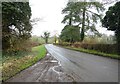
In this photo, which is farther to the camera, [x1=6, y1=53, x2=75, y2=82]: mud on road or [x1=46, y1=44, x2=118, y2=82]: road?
[x1=46, y1=44, x2=118, y2=82]: road

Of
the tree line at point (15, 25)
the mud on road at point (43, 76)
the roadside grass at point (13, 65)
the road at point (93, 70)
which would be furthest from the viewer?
the tree line at point (15, 25)

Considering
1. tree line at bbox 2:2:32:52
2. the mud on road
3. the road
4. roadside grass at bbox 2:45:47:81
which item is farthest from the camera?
tree line at bbox 2:2:32:52

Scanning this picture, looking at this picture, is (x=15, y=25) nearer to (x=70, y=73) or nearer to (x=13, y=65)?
(x=13, y=65)

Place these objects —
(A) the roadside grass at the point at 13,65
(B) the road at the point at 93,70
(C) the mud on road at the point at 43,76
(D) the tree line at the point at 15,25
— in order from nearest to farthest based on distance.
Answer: (C) the mud on road at the point at 43,76 < (B) the road at the point at 93,70 < (A) the roadside grass at the point at 13,65 < (D) the tree line at the point at 15,25

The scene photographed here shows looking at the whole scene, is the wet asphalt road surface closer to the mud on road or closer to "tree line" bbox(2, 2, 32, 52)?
the mud on road

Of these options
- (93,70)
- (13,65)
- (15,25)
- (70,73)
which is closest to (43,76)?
(70,73)

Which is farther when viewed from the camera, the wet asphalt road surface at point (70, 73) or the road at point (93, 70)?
the road at point (93, 70)

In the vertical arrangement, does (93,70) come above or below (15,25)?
below

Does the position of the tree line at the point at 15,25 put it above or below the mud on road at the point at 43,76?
above

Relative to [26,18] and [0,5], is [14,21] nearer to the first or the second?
[26,18]

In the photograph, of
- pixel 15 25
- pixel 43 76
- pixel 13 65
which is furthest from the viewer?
pixel 15 25

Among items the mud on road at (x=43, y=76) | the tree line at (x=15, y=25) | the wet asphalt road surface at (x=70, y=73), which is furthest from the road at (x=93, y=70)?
the tree line at (x=15, y=25)

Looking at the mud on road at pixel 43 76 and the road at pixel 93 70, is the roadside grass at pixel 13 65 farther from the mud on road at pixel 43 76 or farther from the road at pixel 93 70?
the road at pixel 93 70

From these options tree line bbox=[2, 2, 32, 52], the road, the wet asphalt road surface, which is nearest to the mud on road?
the wet asphalt road surface
